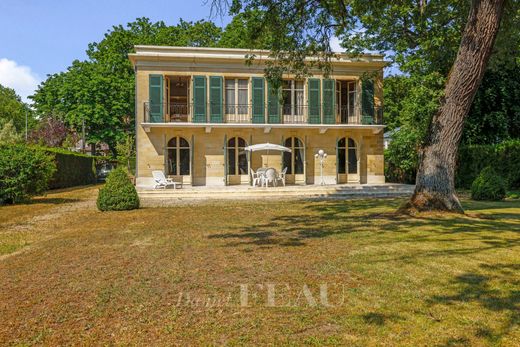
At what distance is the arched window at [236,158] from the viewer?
813 inches

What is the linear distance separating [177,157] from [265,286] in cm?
1691

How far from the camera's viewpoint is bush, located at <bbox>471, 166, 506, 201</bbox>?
13.0m

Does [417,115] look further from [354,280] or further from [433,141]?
[354,280]

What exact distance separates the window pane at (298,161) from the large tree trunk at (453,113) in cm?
1215

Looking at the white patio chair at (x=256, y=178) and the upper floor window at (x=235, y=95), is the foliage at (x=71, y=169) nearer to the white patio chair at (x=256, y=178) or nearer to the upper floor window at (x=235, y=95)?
the upper floor window at (x=235, y=95)

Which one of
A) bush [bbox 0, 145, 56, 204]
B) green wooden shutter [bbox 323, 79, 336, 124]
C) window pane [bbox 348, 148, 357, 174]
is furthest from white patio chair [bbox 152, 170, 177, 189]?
window pane [bbox 348, 148, 357, 174]

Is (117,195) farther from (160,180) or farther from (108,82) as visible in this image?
(108,82)

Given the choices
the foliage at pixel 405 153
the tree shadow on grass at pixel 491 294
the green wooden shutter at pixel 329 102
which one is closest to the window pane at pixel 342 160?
the green wooden shutter at pixel 329 102

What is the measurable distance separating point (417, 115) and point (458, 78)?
452 inches

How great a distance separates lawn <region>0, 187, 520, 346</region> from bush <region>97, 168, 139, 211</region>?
11.0 feet

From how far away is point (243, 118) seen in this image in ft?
68.3

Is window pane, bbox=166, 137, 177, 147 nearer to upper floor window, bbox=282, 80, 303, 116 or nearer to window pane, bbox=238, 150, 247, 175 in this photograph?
window pane, bbox=238, 150, 247, 175

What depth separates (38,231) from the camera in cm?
774

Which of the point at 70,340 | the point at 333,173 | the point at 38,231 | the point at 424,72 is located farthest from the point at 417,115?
the point at 70,340
